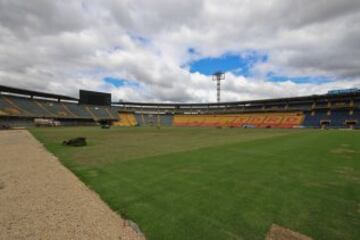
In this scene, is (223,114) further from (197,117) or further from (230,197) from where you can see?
(230,197)

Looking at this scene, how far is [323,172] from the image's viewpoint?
823 centimetres

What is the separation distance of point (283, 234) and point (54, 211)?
16.7 feet

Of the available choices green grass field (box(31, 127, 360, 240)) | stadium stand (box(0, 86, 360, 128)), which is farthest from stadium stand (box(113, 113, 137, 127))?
green grass field (box(31, 127, 360, 240))

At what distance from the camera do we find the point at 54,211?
482 cm

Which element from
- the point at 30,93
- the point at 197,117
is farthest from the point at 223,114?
the point at 30,93

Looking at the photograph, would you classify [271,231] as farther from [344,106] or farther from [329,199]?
[344,106]

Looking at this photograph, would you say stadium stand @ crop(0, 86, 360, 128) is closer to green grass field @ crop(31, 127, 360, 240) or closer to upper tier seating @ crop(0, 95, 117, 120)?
upper tier seating @ crop(0, 95, 117, 120)

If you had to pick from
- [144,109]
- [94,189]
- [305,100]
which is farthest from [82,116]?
[305,100]

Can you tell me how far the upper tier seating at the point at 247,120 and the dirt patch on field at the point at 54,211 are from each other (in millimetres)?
69947

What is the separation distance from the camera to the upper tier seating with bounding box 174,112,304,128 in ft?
226

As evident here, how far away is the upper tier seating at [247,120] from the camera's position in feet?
226

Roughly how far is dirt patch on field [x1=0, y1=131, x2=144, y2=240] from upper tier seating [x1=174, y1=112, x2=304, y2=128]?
6995 centimetres

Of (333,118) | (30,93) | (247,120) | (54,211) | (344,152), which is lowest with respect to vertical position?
(344,152)

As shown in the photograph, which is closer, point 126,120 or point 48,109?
point 48,109
